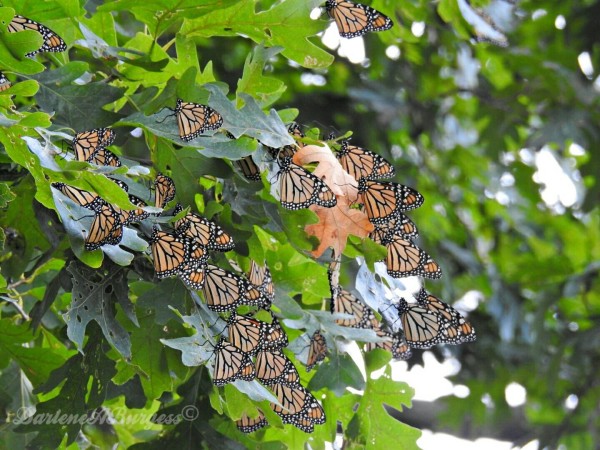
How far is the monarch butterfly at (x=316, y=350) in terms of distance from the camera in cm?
118

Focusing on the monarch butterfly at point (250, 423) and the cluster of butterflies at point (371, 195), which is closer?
the cluster of butterflies at point (371, 195)

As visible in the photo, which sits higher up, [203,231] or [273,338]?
[203,231]

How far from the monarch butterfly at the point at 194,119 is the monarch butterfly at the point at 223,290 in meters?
0.16

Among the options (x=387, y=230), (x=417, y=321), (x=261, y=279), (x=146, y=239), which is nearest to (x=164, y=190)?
(x=146, y=239)

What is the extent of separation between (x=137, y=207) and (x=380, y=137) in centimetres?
232

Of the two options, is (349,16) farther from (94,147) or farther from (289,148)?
(94,147)

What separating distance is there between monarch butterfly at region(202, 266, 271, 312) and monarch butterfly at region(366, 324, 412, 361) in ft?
0.92

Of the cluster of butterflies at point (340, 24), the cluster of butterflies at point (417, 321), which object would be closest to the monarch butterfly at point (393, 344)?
the cluster of butterflies at point (417, 321)

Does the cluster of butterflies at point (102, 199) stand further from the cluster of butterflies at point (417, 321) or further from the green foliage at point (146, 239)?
the cluster of butterflies at point (417, 321)

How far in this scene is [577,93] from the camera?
10.2 feet

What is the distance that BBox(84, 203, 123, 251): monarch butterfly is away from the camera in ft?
3.07

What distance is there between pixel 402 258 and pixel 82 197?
1.36ft

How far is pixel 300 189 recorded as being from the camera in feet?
3.31

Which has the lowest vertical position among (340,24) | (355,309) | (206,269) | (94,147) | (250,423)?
(250,423)
